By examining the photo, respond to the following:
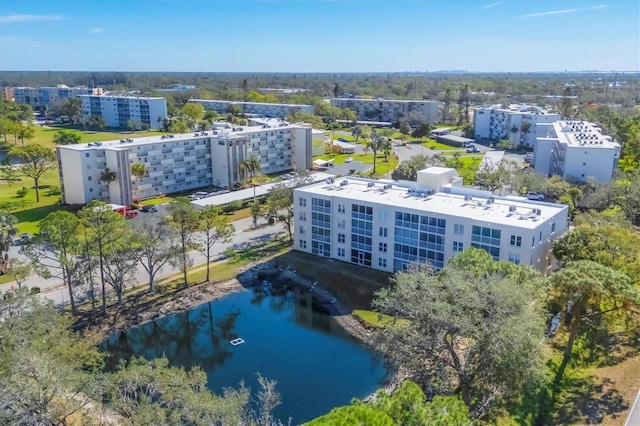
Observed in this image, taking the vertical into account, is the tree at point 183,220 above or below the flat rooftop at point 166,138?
below

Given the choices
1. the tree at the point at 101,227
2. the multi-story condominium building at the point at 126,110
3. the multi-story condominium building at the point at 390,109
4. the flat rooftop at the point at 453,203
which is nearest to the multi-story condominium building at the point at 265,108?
the multi-story condominium building at the point at 390,109

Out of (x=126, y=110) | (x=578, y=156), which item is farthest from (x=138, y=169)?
(x=126, y=110)

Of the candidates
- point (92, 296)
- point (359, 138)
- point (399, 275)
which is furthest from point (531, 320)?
point (359, 138)

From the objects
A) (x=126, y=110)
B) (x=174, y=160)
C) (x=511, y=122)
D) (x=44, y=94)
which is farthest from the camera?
(x=44, y=94)

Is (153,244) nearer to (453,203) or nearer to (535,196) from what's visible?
(453,203)

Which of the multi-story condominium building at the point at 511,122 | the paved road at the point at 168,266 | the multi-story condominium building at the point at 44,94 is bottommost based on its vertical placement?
the paved road at the point at 168,266

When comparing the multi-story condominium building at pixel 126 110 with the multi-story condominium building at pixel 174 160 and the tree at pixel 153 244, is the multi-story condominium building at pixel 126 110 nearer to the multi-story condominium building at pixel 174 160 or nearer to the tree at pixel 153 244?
the multi-story condominium building at pixel 174 160

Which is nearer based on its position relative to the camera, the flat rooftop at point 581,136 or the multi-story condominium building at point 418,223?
the multi-story condominium building at point 418,223
